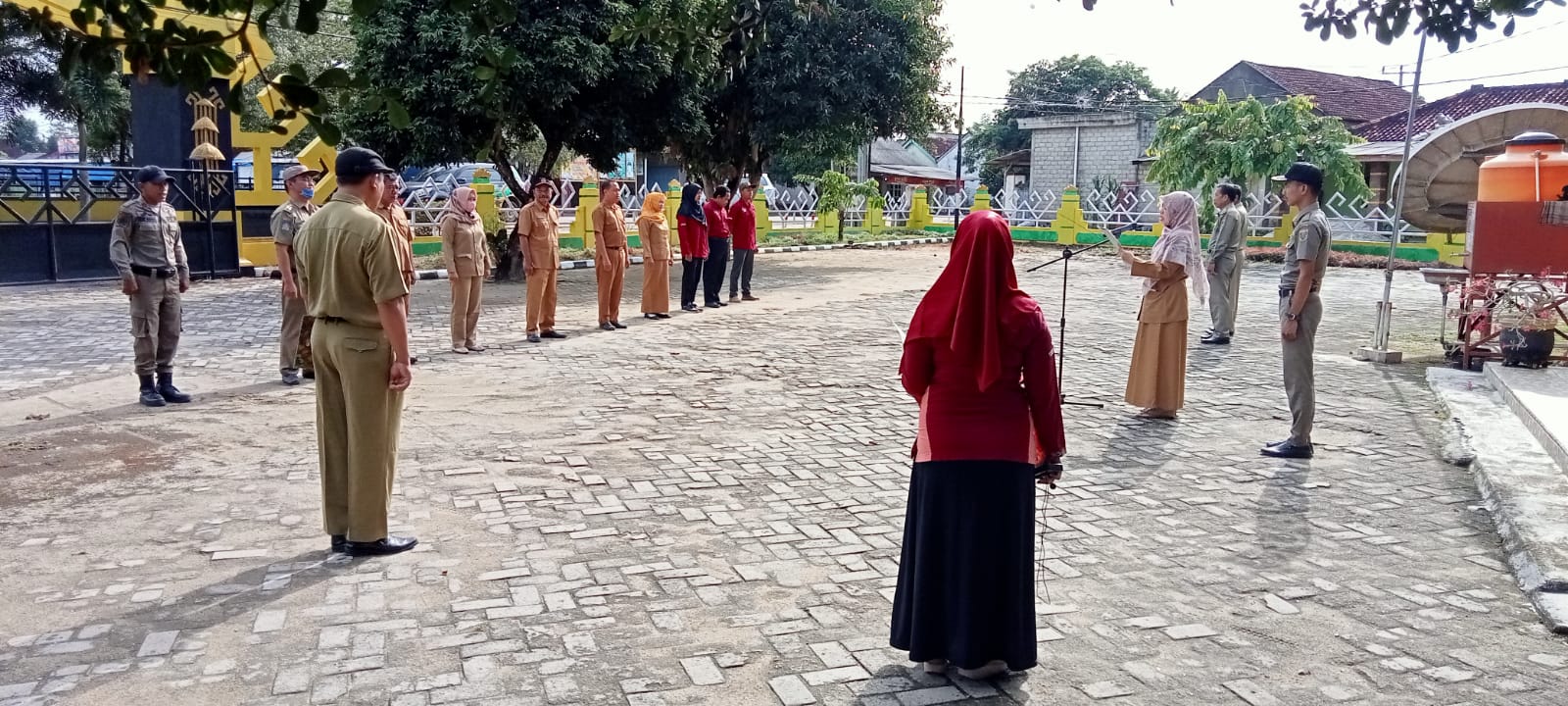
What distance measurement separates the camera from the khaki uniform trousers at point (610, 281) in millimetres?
11938

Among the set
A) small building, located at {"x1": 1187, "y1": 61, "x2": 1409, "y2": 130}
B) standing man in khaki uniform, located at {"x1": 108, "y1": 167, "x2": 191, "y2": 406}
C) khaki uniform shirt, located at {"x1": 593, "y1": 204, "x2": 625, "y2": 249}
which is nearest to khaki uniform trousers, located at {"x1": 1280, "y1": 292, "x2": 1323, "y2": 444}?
khaki uniform shirt, located at {"x1": 593, "y1": 204, "x2": 625, "y2": 249}

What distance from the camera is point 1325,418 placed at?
7867 mm

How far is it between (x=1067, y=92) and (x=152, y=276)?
167ft

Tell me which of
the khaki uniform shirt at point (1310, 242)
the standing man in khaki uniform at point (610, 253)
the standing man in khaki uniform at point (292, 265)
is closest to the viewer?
the khaki uniform shirt at point (1310, 242)

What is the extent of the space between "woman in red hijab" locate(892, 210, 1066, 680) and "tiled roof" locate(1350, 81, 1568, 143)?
27.4 m

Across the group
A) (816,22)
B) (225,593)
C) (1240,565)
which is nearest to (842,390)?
(1240,565)

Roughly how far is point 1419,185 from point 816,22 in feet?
33.1

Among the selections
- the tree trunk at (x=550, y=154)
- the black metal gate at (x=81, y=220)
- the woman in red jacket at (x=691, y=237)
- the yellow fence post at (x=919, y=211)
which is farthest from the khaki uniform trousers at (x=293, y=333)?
the yellow fence post at (x=919, y=211)

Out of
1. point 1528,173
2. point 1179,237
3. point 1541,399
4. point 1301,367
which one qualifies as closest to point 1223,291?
point 1528,173

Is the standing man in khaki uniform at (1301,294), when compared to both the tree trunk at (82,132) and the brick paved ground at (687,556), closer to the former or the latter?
the brick paved ground at (687,556)

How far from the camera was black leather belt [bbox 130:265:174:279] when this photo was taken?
7.63 metres

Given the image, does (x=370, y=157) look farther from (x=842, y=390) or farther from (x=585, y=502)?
(x=842, y=390)

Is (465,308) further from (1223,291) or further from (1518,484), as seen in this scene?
(1518,484)

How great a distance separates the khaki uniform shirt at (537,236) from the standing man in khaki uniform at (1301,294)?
7032mm
